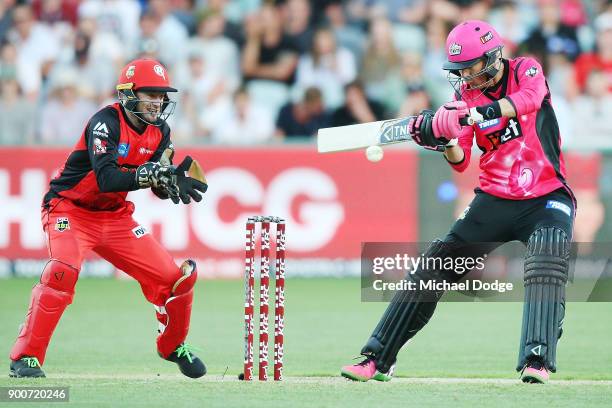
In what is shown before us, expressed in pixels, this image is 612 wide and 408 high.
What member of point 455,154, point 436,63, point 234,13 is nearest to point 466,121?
point 455,154

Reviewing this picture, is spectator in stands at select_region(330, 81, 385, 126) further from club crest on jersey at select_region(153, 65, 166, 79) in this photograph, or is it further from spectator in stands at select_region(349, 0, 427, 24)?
club crest on jersey at select_region(153, 65, 166, 79)

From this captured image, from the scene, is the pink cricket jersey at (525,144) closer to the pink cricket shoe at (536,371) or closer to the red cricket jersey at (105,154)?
the pink cricket shoe at (536,371)

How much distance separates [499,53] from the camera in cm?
802

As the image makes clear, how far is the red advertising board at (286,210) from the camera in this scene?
14430 mm

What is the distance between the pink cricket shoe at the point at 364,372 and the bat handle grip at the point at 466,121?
1692 millimetres

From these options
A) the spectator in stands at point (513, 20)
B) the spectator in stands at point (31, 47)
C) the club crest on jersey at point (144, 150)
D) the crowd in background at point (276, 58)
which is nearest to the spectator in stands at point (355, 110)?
the crowd in background at point (276, 58)

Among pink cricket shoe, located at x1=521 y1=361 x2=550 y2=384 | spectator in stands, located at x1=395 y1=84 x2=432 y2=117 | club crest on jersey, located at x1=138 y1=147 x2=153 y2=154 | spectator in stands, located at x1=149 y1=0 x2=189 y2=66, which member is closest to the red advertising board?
spectator in stands, located at x1=395 y1=84 x2=432 y2=117

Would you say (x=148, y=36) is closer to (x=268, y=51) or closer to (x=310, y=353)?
(x=268, y=51)

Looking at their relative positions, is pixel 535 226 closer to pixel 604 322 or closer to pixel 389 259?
pixel 604 322

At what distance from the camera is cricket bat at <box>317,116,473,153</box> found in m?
8.05

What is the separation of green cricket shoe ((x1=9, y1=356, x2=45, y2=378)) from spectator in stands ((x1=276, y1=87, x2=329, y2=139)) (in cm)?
818

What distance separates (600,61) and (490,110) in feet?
29.3

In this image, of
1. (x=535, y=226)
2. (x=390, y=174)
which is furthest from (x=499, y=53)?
(x=390, y=174)

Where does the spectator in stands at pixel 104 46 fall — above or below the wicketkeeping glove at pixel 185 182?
above
